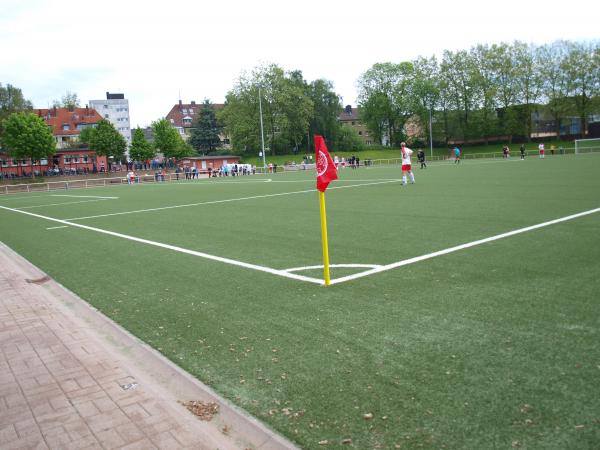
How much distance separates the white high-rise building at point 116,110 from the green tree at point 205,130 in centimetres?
4890

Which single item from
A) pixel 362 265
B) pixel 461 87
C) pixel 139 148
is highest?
pixel 461 87

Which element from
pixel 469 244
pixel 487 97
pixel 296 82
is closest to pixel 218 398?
pixel 469 244

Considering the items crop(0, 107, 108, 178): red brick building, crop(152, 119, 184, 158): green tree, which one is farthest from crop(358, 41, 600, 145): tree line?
crop(0, 107, 108, 178): red brick building

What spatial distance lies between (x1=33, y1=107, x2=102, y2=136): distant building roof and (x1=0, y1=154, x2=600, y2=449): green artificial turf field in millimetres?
102742

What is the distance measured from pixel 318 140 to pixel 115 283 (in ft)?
12.1

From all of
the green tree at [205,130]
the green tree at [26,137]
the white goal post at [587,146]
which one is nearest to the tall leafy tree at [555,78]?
the white goal post at [587,146]

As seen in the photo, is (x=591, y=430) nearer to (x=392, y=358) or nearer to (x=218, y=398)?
(x=392, y=358)

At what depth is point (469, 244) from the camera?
8.26 meters

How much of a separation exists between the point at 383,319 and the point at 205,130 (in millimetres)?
86434

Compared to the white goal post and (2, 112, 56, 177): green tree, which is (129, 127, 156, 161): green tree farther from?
the white goal post

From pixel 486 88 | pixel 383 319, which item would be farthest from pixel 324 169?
pixel 486 88

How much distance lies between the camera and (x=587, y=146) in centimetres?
5728

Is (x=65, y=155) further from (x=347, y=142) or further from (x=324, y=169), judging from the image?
(x=324, y=169)

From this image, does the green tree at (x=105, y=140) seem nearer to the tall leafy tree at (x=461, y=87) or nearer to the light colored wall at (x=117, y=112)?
the light colored wall at (x=117, y=112)
